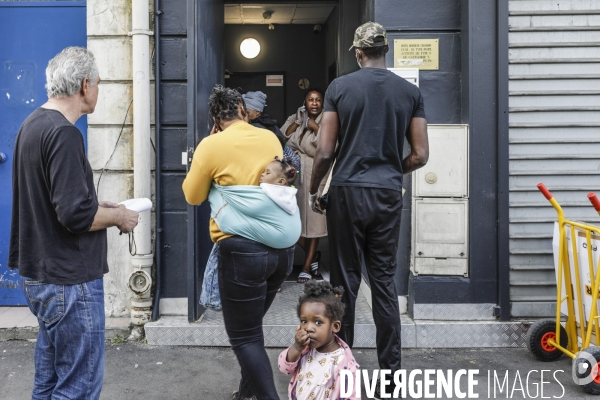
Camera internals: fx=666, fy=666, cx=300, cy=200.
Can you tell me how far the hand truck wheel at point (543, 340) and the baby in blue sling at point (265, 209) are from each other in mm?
2339

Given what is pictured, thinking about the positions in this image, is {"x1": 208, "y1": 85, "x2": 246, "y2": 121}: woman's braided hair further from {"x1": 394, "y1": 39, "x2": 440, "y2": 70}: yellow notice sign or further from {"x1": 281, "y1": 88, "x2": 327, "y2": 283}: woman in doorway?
{"x1": 281, "y1": 88, "x2": 327, "y2": 283}: woman in doorway

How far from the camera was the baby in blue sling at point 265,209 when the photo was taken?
3312 millimetres

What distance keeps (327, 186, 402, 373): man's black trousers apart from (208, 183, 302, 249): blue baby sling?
55 centimetres

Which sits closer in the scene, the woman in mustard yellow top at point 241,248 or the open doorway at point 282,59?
the woman in mustard yellow top at point 241,248

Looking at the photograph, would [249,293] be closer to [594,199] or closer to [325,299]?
[325,299]

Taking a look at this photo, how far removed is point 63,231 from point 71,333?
43 cm

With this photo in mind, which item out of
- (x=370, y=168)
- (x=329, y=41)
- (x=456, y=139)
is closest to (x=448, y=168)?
(x=456, y=139)

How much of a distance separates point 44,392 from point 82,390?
22 cm

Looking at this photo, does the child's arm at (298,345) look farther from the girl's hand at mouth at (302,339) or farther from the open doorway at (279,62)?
the open doorway at (279,62)

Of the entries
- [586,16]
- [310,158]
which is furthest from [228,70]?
[586,16]

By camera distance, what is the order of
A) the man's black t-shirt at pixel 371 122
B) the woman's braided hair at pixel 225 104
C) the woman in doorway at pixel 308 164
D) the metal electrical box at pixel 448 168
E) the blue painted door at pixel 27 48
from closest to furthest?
the woman's braided hair at pixel 225 104
the man's black t-shirt at pixel 371 122
the metal electrical box at pixel 448 168
the blue painted door at pixel 27 48
the woman in doorway at pixel 308 164

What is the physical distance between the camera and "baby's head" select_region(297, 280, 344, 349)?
3.23 meters

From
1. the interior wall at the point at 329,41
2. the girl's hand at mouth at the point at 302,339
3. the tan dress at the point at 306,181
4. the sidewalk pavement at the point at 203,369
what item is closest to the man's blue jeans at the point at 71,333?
the girl's hand at mouth at the point at 302,339

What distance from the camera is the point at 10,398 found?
419cm
